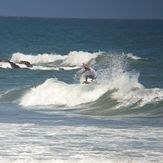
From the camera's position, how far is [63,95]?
1266 inches

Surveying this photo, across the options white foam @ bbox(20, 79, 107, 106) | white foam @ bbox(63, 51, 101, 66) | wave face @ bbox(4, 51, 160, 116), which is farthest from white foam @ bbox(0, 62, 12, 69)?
white foam @ bbox(20, 79, 107, 106)

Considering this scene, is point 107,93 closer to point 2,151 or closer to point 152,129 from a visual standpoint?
point 152,129

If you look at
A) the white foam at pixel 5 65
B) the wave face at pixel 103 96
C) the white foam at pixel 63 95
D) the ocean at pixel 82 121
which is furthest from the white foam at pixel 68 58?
the white foam at pixel 63 95

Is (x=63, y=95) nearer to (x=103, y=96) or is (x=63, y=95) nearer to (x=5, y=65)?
(x=103, y=96)

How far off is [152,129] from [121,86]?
29.0 feet

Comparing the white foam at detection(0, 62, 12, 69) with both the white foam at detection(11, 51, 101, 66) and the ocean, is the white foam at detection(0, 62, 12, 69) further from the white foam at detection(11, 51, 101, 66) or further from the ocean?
the white foam at detection(11, 51, 101, 66)

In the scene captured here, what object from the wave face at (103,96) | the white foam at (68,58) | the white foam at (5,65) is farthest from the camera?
the white foam at (68,58)

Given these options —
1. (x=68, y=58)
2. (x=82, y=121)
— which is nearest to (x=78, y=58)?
(x=68, y=58)

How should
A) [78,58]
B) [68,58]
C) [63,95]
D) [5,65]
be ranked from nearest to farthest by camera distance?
[63,95] < [5,65] < [78,58] < [68,58]

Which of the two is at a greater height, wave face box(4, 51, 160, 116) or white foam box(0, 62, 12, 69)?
white foam box(0, 62, 12, 69)

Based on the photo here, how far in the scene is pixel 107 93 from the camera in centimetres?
3114

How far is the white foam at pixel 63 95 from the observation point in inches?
1228

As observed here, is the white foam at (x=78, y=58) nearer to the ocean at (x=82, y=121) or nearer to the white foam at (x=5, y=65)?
the white foam at (x=5, y=65)

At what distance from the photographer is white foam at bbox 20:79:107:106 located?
31.2m
